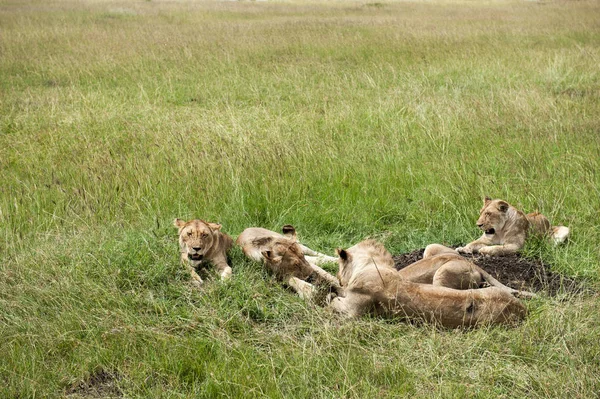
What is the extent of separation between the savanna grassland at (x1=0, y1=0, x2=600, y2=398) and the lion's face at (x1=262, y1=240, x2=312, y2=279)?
0.13 meters

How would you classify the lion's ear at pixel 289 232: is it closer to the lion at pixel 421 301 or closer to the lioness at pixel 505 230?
the lion at pixel 421 301

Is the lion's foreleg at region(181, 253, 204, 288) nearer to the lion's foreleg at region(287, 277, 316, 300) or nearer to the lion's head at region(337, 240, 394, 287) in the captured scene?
the lion's foreleg at region(287, 277, 316, 300)

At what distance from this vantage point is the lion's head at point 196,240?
532 centimetres

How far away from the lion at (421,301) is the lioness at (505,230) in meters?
1.29

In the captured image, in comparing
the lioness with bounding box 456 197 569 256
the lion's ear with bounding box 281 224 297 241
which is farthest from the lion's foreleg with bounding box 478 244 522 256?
the lion's ear with bounding box 281 224 297 241

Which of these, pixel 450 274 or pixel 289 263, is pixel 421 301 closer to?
pixel 450 274

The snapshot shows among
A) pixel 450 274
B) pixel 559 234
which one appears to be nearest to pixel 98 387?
pixel 450 274

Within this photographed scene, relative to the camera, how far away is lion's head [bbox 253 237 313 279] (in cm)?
526

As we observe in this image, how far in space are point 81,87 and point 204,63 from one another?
2820mm

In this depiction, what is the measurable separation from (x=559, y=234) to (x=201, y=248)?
9.38 feet

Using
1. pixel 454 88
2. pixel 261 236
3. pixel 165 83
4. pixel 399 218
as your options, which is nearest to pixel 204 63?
pixel 165 83

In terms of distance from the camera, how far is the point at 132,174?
24.8 feet

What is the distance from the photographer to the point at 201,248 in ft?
17.5

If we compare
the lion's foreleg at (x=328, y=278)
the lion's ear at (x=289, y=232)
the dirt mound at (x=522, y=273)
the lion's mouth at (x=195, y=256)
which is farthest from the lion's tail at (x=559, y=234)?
the lion's mouth at (x=195, y=256)
